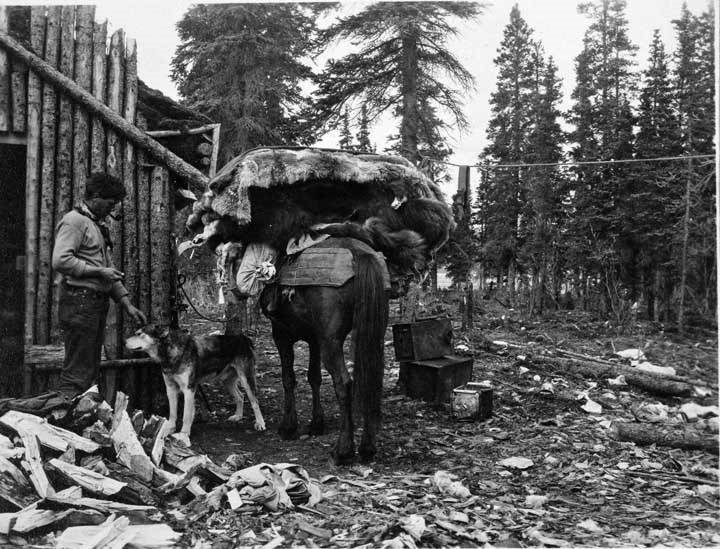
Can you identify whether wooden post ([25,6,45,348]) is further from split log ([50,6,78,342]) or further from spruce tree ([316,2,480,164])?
spruce tree ([316,2,480,164])

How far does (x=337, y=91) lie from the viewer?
8133 millimetres

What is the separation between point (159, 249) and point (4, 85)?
7.19ft

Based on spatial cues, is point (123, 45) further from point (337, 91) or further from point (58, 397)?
point (58, 397)

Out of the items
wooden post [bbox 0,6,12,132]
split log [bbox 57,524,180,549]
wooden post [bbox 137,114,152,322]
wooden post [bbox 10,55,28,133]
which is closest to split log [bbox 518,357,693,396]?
split log [bbox 57,524,180,549]

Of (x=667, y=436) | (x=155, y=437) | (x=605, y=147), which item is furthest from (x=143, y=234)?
(x=667, y=436)

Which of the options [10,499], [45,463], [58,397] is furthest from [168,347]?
[10,499]

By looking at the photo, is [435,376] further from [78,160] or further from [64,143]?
[64,143]

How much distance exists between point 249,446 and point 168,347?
128 cm

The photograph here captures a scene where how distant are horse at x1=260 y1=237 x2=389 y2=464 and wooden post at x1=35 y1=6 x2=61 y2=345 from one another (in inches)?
92.4

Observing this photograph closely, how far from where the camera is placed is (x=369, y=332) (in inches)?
186

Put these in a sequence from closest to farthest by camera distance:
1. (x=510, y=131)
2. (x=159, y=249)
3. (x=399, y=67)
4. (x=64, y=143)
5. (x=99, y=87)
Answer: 1. (x=64, y=143)
2. (x=99, y=87)
3. (x=159, y=249)
4. (x=510, y=131)
5. (x=399, y=67)

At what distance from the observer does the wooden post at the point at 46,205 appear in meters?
5.68

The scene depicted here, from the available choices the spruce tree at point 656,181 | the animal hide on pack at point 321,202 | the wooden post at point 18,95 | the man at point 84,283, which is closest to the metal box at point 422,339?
A: the animal hide on pack at point 321,202

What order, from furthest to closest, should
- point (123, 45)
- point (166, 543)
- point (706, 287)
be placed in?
point (123, 45) < point (706, 287) < point (166, 543)
